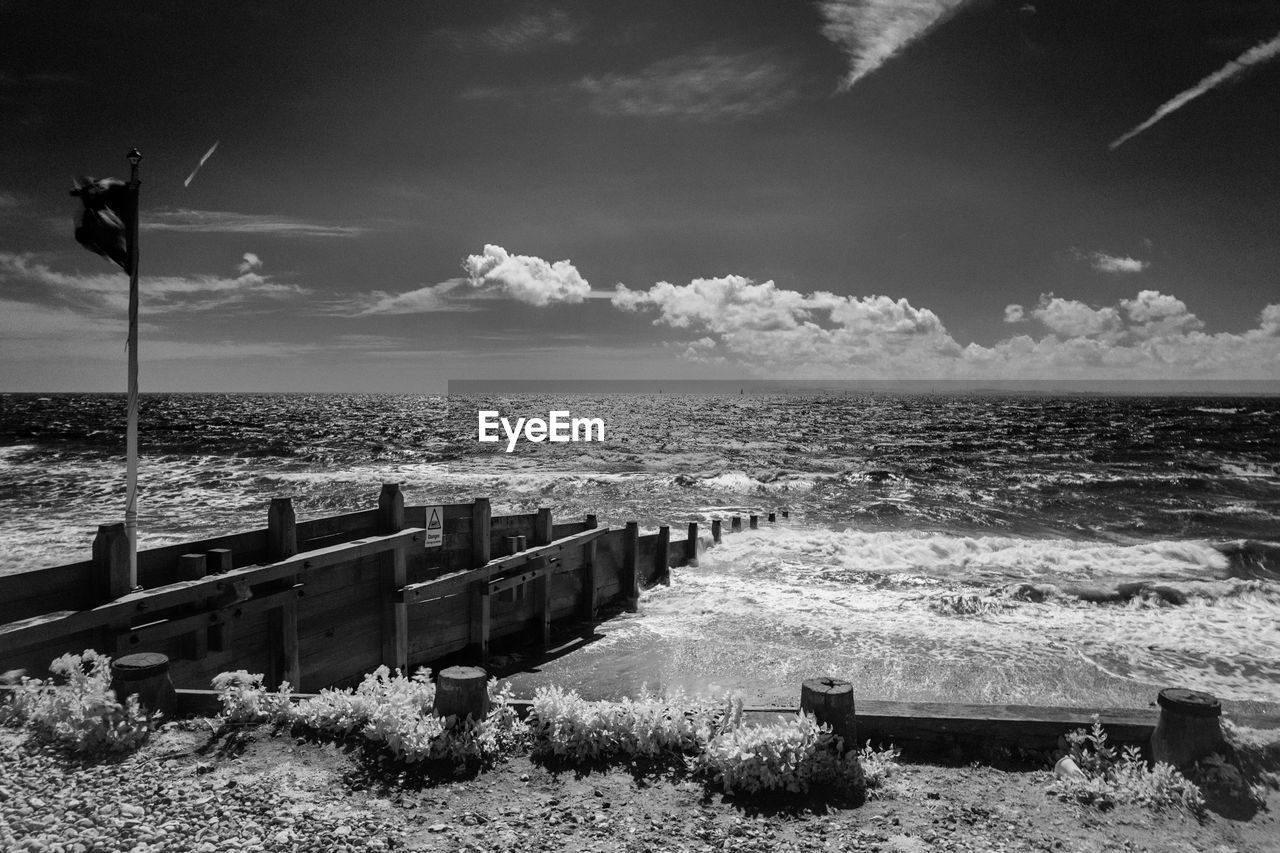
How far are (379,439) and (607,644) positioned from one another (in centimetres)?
6202

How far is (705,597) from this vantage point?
57.1ft

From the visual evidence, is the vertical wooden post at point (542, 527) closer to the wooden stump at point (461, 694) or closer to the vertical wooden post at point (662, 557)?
the vertical wooden post at point (662, 557)

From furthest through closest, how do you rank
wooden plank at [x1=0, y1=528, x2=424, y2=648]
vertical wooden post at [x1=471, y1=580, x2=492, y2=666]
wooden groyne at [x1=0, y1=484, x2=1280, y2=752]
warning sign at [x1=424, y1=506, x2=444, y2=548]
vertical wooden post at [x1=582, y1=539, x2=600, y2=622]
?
vertical wooden post at [x1=582, y1=539, x2=600, y2=622], vertical wooden post at [x1=471, y1=580, x2=492, y2=666], warning sign at [x1=424, y1=506, x2=444, y2=548], wooden plank at [x1=0, y1=528, x2=424, y2=648], wooden groyne at [x1=0, y1=484, x2=1280, y2=752]

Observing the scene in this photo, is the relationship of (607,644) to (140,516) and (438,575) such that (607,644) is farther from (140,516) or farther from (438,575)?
(140,516)

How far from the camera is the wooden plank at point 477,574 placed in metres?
11.1

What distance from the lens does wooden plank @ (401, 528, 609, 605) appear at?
11102 millimetres

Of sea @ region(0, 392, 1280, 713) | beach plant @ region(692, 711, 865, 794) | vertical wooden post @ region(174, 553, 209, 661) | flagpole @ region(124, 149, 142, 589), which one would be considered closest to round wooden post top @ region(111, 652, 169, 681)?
flagpole @ region(124, 149, 142, 589)

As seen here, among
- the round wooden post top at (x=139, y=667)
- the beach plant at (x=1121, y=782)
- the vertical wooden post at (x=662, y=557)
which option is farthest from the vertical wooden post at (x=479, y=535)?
the beach plant at (x=1121, y=782)

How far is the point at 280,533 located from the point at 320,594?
113 centimetres

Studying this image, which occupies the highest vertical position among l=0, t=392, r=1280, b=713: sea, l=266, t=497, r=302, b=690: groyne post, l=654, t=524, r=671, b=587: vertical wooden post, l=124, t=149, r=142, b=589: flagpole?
l=124, t=149, r=142, b=589: flagpole

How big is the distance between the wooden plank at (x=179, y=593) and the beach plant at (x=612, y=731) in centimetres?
489

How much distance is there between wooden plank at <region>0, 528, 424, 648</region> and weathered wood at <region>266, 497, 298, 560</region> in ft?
0.57

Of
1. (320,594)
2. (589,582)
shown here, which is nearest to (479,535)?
(320,594)

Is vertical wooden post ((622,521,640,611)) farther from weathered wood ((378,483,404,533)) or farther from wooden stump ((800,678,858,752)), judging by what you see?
wooden stump ((800,678,858,752))
